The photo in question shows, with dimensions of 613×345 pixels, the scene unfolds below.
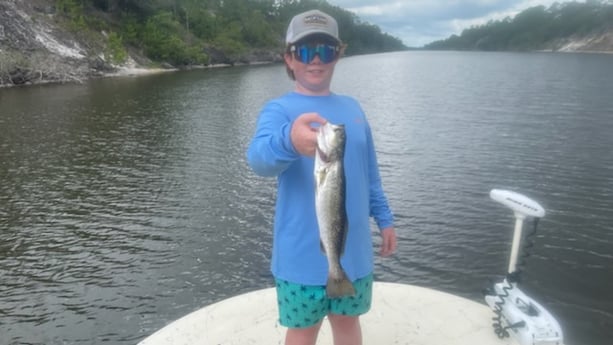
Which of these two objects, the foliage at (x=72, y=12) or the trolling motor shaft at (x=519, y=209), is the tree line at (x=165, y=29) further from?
the trolling motor shaft at (x=519, y=209)

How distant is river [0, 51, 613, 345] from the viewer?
1080 centimetres

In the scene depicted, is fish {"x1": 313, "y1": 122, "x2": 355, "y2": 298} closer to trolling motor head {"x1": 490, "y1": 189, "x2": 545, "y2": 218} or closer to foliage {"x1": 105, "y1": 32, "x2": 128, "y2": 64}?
trolling motor head {"x1": 490, "y1": 189, "x2": 545, "y2": 218}

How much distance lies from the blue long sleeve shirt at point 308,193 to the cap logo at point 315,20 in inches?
20.4

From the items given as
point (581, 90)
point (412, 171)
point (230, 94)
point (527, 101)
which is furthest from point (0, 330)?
point (581, 90)

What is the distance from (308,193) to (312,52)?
97cm

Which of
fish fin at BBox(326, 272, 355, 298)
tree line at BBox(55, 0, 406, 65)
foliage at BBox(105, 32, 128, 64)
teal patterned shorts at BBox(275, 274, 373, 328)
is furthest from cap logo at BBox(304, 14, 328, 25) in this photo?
tree line at BBox(55, 0, 406, 65)

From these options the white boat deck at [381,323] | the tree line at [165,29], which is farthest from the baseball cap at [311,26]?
the tree line at [165,29]

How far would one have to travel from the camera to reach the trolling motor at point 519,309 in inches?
189

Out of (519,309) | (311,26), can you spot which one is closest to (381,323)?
(519,309)

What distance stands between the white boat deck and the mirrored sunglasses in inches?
127

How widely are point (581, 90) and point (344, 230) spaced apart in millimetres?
46494

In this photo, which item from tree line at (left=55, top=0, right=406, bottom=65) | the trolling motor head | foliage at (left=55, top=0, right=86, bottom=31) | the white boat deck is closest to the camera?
the trolling motor head

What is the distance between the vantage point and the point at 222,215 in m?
15.7

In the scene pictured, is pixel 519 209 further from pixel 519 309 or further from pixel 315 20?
pixel 315 20
